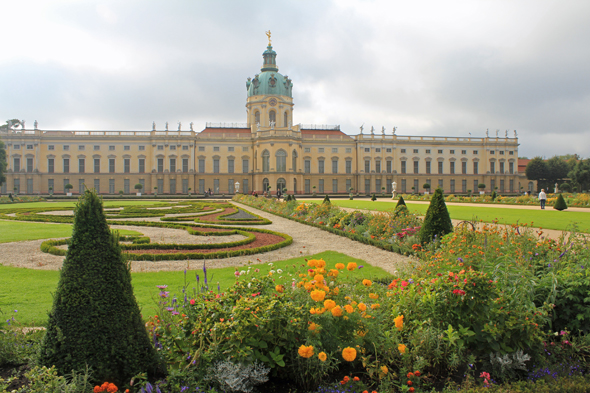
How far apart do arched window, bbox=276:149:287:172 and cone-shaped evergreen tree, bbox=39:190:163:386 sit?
1872 inches

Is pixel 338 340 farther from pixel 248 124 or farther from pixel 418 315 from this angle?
pixel 248 124

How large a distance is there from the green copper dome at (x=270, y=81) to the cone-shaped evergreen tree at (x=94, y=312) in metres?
53.0

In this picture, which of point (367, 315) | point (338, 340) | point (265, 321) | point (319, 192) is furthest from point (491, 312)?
point (319, 192)

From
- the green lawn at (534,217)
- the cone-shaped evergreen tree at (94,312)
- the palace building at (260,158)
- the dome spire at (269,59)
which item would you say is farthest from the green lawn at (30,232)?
the dome spire at (269,59)

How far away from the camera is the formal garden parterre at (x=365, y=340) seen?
2779mm

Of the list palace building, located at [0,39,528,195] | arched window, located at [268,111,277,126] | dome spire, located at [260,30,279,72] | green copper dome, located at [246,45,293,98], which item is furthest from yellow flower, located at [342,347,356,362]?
dome spire, located at [260,30,279,72]

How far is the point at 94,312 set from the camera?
2629 millimetres

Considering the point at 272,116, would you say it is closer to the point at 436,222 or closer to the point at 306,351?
the point at 436,222

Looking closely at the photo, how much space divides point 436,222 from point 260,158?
4328 cm

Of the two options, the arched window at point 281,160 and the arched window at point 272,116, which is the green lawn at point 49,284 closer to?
the arched window at point 281,160

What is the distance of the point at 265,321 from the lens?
2820 millimetres

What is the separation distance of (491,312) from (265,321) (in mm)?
1968

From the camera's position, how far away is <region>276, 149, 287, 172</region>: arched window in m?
50.2

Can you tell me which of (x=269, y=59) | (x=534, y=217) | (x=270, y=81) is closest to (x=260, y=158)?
(x=270, y=81)
